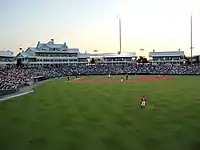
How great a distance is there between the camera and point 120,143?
14.6 metres

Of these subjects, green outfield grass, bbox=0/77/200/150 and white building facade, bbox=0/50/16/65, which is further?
white building facade, bbox=0/50/16/65

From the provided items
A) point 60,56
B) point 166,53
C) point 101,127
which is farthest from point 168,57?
point 101,127

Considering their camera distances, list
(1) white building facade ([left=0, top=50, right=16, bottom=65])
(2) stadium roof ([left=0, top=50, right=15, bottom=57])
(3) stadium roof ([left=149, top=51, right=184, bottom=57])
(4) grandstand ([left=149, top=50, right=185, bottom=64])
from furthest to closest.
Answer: (4) grandstand ([left=149, top=50, right=185, bottom=64]), (3) stadium roof ([left=149, top=51, right=184, bottom=57]), (2) stadium roof ([left=0, top=50, right=15, bottom=57]), (1) white building facade ([left=0, top=50, right=16, bottom=65])

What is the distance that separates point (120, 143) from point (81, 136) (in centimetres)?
256

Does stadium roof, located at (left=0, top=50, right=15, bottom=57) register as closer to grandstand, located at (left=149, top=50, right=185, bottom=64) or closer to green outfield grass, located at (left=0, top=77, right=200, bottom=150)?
grandstand, located at (left=149, top=50, right=185, bottom=64)

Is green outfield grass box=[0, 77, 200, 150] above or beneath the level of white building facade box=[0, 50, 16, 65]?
beneath

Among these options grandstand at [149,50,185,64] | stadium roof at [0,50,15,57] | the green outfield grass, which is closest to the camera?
the green outfield grass

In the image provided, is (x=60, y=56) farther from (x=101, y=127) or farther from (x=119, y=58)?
(x=101, y=127)

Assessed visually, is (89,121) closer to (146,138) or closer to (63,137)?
(63,137)

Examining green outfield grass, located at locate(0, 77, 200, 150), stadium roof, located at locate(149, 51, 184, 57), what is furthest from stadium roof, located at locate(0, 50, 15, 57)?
green outfield grass, located at locate(0, 77, 200, 150)

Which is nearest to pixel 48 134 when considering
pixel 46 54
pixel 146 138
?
pixel 146 138

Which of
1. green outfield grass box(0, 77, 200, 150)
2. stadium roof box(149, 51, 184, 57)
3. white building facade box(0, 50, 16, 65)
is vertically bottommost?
green outfield grass box(0, 77, 200, 150)

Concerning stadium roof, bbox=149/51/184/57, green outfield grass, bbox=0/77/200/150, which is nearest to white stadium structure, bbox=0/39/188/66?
stadium roof, bbox=149/51/184/57

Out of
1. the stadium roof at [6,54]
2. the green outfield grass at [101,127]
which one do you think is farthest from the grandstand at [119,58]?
the green outfield grass at [101,127]
